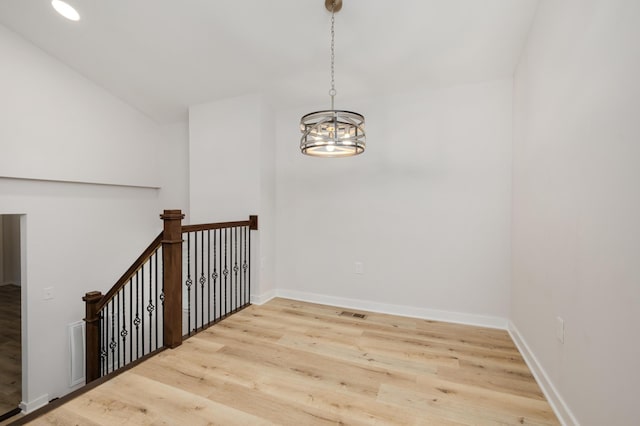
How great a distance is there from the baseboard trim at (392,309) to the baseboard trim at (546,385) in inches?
13.3

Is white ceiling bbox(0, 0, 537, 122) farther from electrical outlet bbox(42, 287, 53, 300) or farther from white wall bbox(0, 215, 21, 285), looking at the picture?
white wall bbox(0, 215, 21, 285)

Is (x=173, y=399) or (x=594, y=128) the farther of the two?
(x=173, y=399)

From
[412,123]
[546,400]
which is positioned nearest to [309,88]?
[412,123]

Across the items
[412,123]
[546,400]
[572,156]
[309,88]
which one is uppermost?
[309,88]

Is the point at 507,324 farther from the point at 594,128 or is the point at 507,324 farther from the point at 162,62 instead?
the point at 162,62

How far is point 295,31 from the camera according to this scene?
2.53 m

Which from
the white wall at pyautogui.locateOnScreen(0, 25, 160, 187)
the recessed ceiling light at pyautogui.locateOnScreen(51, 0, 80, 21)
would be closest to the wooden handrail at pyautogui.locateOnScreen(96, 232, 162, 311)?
the white wall at pyautogui.locateOnScreen(0, 25, 160, 187)

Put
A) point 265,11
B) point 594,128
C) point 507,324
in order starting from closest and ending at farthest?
point 594,128 < point 265,11 < point 507,324

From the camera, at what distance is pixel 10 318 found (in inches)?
202

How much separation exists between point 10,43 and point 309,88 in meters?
3.09

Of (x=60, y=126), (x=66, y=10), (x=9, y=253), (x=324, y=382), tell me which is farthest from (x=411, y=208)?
(x=9, y=253)

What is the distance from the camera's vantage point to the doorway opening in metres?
3.49

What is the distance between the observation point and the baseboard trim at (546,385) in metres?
1.55

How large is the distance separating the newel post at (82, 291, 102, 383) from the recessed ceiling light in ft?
8.87
